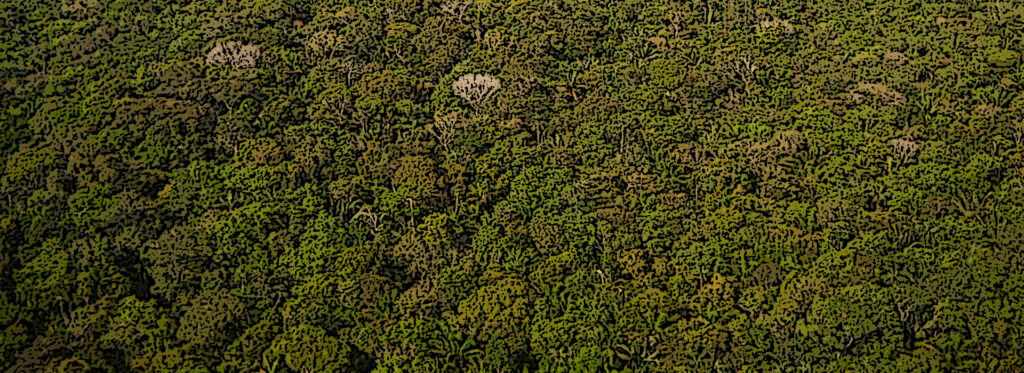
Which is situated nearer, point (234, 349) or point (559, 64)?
point (234, 349)

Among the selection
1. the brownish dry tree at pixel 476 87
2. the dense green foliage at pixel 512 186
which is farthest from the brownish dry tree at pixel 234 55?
the brownish dry tree at pixel 476 87

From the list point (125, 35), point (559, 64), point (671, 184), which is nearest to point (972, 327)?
point (671, 184)

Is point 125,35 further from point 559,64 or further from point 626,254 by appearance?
point 626,254

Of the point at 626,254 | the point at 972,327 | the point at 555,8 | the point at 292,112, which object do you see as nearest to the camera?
the point at 972,327

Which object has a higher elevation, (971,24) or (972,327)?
(971,24)

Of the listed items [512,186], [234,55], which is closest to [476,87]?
[512,186]

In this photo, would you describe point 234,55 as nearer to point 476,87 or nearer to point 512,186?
point 476,87

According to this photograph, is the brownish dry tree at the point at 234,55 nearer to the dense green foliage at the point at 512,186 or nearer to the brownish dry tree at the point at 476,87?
the dense green foliage at the point at 512,186

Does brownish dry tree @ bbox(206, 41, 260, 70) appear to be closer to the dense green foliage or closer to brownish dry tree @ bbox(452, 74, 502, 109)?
the dense green foliage

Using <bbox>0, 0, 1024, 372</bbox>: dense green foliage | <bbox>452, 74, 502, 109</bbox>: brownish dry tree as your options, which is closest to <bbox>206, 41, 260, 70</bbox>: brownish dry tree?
<bbox>0, 0, 1024, 372</bbox>: dense green foliage
